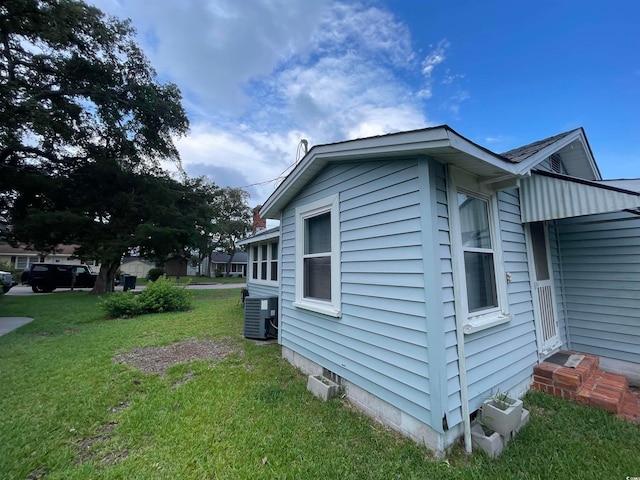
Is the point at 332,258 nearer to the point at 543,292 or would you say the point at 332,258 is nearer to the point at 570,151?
the point at 543,292

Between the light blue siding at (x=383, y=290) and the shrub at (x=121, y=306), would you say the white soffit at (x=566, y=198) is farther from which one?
the shrub at (x=121, y=306)

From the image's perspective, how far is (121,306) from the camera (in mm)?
9086

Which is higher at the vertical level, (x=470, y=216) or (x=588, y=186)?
(x=588, y=186)

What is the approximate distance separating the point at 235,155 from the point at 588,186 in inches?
499

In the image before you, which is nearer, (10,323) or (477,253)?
(477,253)

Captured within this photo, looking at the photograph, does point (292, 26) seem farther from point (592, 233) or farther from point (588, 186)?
point (592, 233)

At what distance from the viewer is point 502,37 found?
579 cm

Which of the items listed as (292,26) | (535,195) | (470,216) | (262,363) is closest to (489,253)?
(470,216)

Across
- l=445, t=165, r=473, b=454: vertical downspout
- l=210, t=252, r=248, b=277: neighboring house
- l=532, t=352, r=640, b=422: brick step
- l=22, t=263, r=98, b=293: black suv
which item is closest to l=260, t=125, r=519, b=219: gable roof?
l=445, t=165, r=473, b=454: vertical downspout

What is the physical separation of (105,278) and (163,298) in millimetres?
8764

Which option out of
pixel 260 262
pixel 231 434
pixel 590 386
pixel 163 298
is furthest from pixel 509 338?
pixel 163 298

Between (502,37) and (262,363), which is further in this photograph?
(502,37)

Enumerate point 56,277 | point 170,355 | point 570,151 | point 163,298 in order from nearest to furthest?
point 570,151
point 170,355
point 163,298
point 56,277

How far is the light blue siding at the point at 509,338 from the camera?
2658mm
